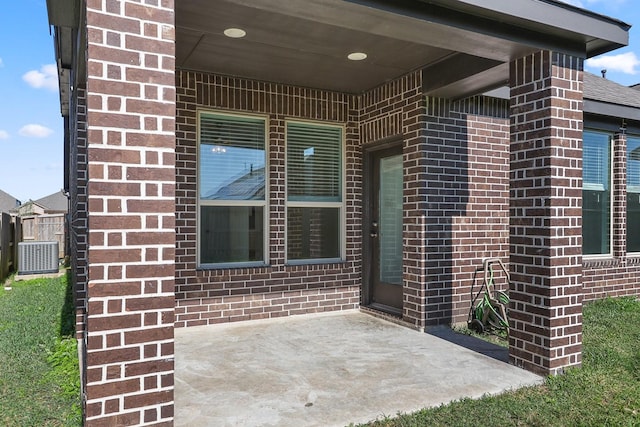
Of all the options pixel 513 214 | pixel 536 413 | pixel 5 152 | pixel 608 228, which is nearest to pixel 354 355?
pixel 536 413

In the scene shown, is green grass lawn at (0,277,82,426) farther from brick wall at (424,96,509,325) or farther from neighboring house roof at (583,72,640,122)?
neighboring house roof at (583,72,640,122)

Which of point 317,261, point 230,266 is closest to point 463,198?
point 317,261

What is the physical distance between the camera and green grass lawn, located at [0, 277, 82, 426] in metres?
2.89

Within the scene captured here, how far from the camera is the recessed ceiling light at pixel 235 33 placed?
3703mm

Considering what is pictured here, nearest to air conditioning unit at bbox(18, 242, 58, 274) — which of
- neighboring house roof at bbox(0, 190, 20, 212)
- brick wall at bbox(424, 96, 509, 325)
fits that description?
brick wall at bbox(424, 96, 509, 325)

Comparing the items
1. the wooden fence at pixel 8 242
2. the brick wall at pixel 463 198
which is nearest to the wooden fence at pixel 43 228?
the wooden fence at pixel 8 242

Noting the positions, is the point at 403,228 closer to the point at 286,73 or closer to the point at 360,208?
the point at 360,208

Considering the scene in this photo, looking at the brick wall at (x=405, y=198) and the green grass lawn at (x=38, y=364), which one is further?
the brick wall at (x=405, y=198)

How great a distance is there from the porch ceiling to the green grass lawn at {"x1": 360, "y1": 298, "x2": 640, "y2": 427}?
267 centimetres

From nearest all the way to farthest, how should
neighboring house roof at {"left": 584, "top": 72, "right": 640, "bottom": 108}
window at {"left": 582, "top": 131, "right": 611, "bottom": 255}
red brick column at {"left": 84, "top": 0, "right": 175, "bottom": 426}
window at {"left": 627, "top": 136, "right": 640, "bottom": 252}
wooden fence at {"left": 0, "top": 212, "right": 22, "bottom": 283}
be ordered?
red brick column at {"left": 84, "top": 0, "right": 175, "bottom": 426}, neighboring house roof at {"left": 584, "top": 72, "right": 640, "bottom": 108}, window at {"left": 582, "top": 131, "right": 611, "bottom": 255}, window at {"left": 627, "top": 136, "right": 640, "bottom": 252}, wooden fence at {"left": 0, "top": 212, "right": 22, "bottom": 283}

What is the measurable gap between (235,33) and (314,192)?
249cm

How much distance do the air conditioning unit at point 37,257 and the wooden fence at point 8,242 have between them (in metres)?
0.32

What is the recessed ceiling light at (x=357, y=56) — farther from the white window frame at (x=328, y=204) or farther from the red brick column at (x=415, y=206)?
the white window frame at (x=328, y=204)

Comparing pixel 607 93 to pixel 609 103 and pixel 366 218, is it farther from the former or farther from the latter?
pixel 366 218
